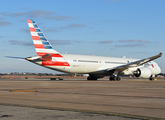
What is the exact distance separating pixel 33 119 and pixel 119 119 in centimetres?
267

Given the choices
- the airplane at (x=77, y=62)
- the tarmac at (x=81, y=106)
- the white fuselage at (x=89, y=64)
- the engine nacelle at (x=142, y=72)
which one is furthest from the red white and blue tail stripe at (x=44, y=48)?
the tarmac at (x=81, y=106)

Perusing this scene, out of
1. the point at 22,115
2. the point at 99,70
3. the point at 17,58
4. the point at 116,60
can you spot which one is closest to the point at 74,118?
the point at 22,115

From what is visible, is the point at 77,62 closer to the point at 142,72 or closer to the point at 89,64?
the point at 89,64

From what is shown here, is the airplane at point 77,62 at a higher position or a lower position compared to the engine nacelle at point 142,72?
higher

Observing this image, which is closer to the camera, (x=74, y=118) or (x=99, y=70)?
(x=74, y=118)

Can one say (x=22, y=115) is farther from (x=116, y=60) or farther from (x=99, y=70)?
(x=116, y=60)

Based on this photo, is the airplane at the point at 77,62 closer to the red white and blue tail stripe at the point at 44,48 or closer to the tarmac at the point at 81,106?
the red white and blue tail stripe at the point at 44,48

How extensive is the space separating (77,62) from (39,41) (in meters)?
7.91

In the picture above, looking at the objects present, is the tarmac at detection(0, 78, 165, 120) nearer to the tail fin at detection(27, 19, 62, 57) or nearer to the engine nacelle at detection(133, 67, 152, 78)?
the tail fin at detection(27, 19, 62, 57)

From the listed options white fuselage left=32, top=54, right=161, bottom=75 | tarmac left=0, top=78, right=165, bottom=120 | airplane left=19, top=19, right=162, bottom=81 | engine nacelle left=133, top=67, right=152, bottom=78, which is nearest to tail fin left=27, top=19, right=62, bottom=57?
airplane left=19, top=19, right=162, bottom=81

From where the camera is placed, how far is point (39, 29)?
42.0 meters

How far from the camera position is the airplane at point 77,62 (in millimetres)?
41188

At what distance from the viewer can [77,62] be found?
44438 mm

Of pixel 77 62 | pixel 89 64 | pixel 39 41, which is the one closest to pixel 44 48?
pixel 39 41
